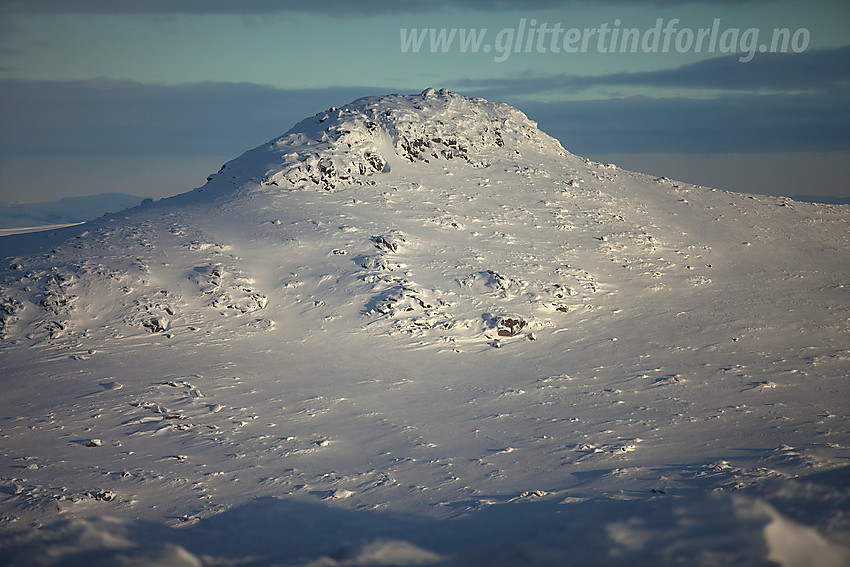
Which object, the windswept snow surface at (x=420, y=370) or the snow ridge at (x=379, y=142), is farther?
the snow ridge at (x=379, y=142)

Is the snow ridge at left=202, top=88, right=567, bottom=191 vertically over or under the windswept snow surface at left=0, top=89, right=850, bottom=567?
over

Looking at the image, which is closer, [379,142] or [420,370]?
[420,370]

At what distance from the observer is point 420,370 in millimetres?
19219

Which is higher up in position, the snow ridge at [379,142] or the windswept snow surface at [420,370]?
the snow ridge at [379,142]

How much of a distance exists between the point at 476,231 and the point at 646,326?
10441mm

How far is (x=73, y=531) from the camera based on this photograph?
22.3 feet

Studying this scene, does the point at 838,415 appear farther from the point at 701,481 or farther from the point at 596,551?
the point at 596,551

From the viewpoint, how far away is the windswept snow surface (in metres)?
8.34

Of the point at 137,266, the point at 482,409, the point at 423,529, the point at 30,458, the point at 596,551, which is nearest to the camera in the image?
the point at 596,551

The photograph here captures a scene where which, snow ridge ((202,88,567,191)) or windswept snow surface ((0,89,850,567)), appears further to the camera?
snow ridge ((202,88,567,191))

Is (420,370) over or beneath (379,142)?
beneath

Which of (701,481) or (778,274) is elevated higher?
(778,274)

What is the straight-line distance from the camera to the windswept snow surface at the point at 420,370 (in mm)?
8344

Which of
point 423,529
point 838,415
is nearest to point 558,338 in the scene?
point 838,415
